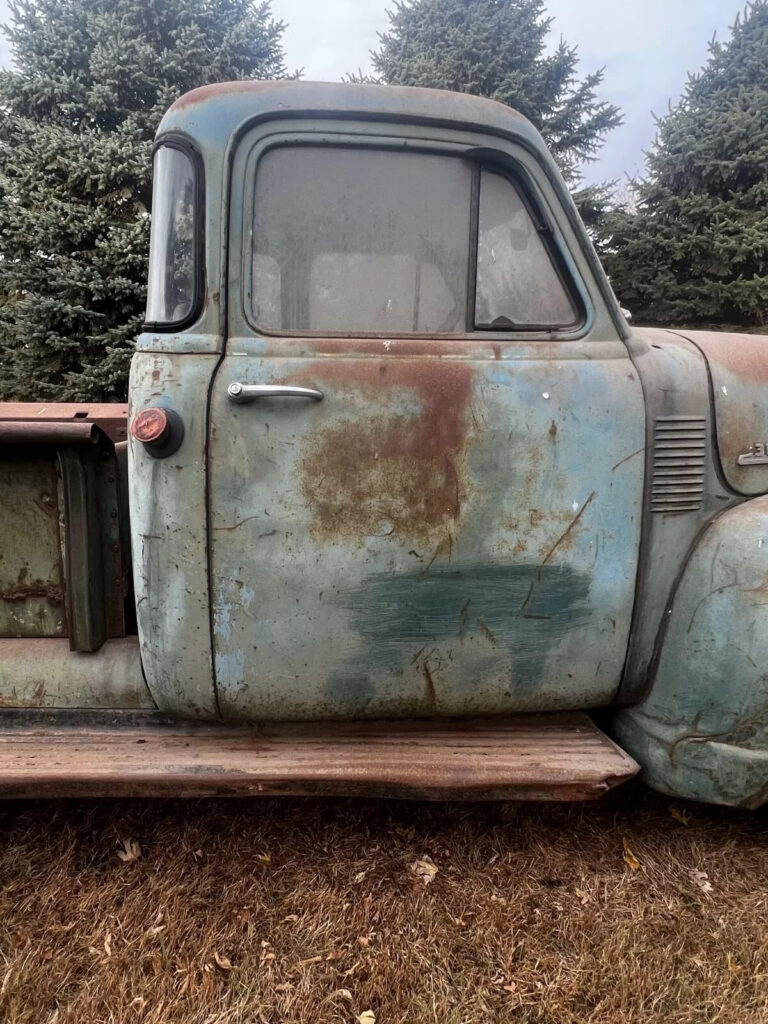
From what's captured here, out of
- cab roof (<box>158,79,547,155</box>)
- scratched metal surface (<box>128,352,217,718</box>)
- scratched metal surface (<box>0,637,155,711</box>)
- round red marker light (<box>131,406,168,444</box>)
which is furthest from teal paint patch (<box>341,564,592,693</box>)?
cab roof (<box>158,79,547,155</box>)

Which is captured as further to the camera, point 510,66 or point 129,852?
point 510,66

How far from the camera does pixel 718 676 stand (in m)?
1.98

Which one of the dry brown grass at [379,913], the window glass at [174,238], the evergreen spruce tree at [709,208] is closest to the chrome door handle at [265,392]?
the window glass at [174,238]

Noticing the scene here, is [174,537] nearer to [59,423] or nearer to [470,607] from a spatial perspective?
[59,423]

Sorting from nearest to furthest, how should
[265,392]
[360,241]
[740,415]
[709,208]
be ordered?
1. [265,392]
2. [360,241]
3. [740,415]
4. [709,208]

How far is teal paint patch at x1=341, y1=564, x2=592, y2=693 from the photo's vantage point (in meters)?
1.98

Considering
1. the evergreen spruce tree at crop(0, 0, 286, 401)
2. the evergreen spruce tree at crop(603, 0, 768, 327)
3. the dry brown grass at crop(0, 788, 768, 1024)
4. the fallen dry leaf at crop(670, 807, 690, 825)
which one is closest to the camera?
the dry brown grass at crop(0, 788, 768, 1024)

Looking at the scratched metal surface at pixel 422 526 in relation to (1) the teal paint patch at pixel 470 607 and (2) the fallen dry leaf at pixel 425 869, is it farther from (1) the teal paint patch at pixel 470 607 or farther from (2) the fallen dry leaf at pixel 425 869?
(2) the fallen dry leaf at pixel 425 869

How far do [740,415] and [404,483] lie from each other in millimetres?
1090

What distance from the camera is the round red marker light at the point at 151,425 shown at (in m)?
1.85

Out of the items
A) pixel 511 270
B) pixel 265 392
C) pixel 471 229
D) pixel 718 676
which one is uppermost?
pixel 471 229

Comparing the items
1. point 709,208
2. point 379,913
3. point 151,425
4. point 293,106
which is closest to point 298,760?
point 379,913

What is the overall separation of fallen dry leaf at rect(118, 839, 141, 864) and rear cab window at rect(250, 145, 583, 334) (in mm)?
1699

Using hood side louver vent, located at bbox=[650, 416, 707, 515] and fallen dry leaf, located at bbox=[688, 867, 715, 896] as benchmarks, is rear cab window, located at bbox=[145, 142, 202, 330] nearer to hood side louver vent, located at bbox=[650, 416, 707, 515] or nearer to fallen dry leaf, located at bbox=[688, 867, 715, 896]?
hood side louver vent, located at bbox=[650, 416, 707, 515]
